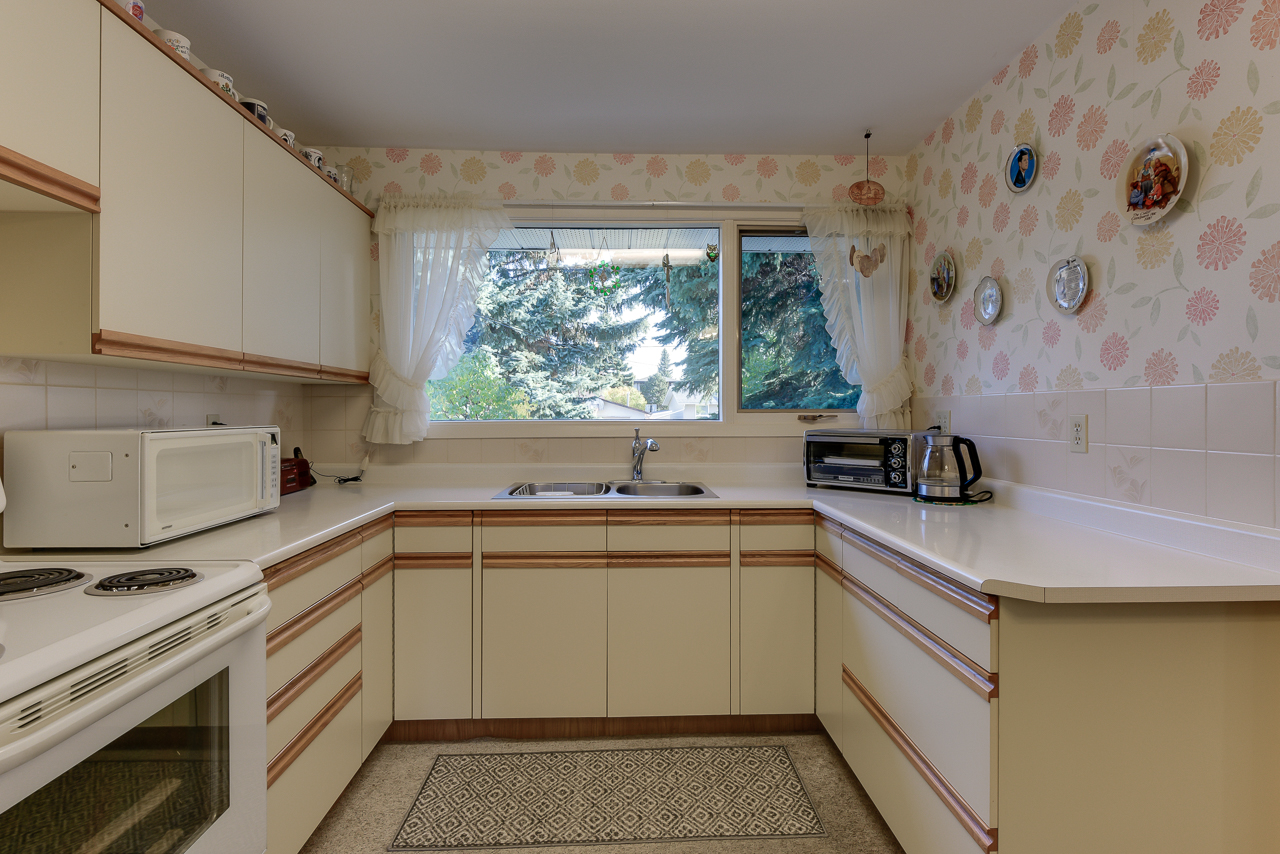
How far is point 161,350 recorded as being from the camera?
57.9 inches

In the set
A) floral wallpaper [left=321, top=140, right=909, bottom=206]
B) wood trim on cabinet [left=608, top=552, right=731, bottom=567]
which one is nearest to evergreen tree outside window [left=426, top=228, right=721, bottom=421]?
floral wallpaper [left=321, top=140, right=909, bottom=206]

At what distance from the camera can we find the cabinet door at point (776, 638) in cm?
228

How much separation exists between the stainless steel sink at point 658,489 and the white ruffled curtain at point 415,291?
941 mm

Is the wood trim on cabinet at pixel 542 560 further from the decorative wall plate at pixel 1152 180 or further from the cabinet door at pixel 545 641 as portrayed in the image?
the decorative wall plate at pixel 1152 180

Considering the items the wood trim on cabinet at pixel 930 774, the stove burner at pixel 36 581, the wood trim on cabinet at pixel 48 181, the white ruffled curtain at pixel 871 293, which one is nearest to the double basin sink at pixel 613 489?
the white ruffled curtain at pixel 871 293

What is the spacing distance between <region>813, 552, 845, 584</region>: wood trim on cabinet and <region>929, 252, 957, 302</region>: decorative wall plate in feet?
3.96

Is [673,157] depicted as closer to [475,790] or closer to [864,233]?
[864,233]

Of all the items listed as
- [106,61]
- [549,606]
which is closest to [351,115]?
[106,61]

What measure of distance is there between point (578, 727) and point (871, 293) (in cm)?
223

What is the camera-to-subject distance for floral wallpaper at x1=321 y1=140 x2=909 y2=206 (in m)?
2.79

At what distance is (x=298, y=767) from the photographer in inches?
61.8

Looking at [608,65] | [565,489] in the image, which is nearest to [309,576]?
[565,489]

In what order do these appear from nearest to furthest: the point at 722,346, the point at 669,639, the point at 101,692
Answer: the point at 101,692
the point at 669,639
the point at 722,346

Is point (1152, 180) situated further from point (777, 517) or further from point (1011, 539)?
point (777, 517)
